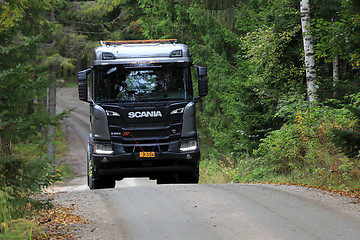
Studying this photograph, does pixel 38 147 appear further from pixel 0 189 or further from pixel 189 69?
pixel 189 69

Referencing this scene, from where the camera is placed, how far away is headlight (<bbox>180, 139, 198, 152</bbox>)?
1311 centimetres

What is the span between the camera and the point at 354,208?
30.7 feet

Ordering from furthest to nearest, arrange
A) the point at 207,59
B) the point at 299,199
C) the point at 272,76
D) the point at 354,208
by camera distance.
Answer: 1. the point at 207,59
2. the point at 272,76
3. the point at 299,199
4. the point at 354,208

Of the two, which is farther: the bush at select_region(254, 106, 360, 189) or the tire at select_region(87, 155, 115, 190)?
the tire at select_region(87, 155, 115, 190)

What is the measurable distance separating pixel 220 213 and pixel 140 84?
5.35 meters

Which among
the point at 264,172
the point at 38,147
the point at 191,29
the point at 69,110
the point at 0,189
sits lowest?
the point at 264,172

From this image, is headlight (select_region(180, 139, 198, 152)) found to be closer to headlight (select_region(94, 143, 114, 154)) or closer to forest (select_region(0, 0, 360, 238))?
headlight (select_region(94, 143, 114, 154))

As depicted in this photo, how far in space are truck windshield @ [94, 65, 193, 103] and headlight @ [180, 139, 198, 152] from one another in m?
1.08

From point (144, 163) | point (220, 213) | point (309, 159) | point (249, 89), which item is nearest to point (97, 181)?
point (144, 163)

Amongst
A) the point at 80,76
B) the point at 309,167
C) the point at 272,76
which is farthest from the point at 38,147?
the point at 272,76

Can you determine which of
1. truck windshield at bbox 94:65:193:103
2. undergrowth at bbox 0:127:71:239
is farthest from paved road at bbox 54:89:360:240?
truck windshield at bbox 94:65:193:103

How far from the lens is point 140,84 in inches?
520

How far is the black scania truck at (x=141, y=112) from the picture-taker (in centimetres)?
1293

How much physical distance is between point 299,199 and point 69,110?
5268mm
